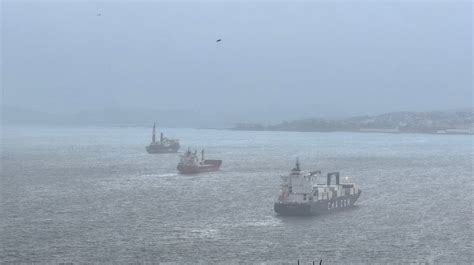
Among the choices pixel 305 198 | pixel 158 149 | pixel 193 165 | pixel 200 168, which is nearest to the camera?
pixel 305 198

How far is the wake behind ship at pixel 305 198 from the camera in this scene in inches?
1599

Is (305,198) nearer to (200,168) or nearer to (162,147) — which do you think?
(200,168)

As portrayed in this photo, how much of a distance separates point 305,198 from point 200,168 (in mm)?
30024

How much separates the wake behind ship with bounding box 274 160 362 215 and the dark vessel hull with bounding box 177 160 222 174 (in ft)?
89.9

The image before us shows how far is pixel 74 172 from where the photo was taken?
222 feet

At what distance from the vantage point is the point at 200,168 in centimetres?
7100

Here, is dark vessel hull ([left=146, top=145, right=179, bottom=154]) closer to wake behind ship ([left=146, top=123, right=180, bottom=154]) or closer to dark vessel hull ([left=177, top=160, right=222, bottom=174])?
wake behind ship ([left=146, top=123, right=180, bottom=154])

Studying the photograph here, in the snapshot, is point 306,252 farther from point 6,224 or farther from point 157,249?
point 6,224

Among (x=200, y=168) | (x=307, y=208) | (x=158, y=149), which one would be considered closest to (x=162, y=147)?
(x=158, y=149)

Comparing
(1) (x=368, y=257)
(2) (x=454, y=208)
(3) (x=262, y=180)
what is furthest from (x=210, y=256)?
(3) (x=262, y=180)

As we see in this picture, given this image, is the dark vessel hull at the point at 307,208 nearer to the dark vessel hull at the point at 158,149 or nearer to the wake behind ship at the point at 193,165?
the wake behind ship at the point at 193,165

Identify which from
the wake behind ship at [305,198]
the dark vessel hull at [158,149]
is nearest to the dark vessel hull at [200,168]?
the wake behind ship at [305,198]

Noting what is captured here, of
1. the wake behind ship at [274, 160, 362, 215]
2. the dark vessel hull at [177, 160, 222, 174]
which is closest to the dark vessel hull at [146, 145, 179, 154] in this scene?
the dark vessel hull at [177, 160, 222, 174]

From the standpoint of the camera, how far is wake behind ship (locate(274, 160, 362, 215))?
1599 inches
